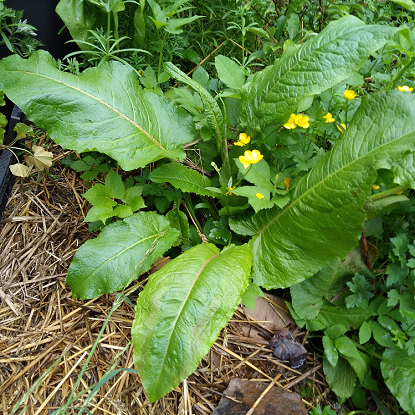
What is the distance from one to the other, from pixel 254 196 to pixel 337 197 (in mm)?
349

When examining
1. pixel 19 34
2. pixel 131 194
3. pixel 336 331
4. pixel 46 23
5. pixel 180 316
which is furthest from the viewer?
pixel 46 23

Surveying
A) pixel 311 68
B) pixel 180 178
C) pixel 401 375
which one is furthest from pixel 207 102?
pixel 401 375

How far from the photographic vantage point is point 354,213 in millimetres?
1341

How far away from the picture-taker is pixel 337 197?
1388 millimetres

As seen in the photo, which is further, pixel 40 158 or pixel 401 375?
pixel 40 158

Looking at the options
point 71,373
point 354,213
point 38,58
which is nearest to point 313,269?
point 354,213

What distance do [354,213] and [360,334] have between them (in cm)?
63

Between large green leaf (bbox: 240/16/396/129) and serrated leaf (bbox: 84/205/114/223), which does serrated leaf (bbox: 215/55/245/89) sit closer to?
large green leaf (bbox: 240/16/396/129)

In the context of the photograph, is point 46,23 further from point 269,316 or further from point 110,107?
point 269,316

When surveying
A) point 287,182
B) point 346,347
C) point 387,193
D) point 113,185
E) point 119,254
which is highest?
point 387,193

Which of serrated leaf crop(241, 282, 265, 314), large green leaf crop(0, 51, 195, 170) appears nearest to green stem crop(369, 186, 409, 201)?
serrated leaf crop(241, 282, 265, 314)

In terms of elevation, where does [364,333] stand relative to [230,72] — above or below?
below

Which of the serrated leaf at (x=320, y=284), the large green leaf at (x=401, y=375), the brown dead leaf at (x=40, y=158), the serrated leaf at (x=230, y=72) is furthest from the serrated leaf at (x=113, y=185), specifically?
the large green leaf at (x=401, y=375)

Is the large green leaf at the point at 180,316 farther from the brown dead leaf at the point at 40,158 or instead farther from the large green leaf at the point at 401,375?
the brown dead leaf at the point at 40,158
